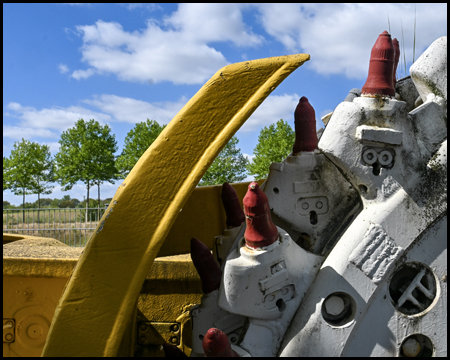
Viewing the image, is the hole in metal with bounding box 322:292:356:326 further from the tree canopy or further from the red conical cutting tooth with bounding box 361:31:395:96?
the tree canopy

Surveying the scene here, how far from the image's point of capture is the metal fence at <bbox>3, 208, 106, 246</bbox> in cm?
1650

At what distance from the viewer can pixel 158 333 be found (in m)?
2.58

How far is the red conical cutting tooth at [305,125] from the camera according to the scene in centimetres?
219

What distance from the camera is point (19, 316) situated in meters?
2.51

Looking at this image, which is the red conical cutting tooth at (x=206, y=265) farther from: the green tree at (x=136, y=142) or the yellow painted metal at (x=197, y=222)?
the green tree at (x=136, y=142)

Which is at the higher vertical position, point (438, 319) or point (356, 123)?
point (356, 123)

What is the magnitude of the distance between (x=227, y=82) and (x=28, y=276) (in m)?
1.77

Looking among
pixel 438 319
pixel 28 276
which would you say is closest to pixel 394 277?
pixel 438 319

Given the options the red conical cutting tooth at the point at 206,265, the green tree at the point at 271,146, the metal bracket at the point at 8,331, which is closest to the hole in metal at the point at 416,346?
the red conical cutting tooth at the point at 206,265

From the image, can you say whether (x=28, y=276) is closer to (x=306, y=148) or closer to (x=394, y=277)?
(x=306, y=148)

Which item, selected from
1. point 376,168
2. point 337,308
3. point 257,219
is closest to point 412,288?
point 337,308

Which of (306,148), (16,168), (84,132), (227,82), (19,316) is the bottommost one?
(19,316)

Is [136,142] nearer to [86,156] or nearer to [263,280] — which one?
[86,156]

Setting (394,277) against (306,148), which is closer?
(394,277)
